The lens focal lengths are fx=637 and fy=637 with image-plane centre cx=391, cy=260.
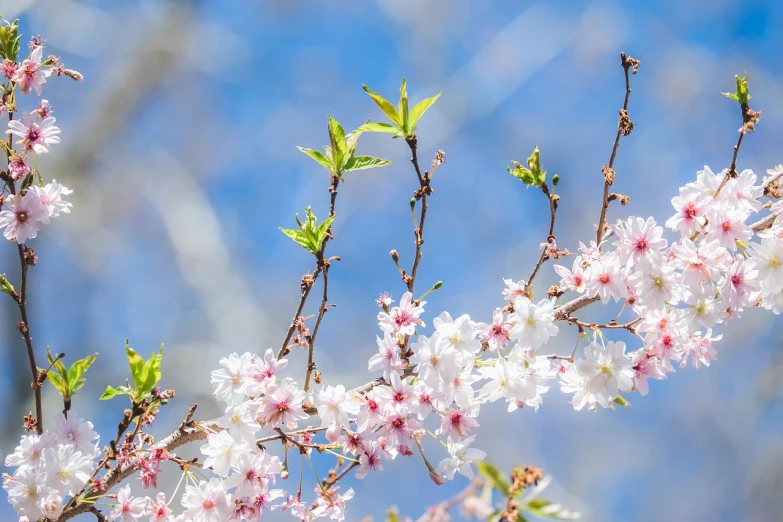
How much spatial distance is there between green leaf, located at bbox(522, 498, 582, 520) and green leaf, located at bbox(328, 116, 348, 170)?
0.77 meters

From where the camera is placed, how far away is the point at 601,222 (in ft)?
4.15

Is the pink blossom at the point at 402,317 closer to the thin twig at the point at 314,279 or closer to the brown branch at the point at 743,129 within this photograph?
the thin twig at the point at 314,279

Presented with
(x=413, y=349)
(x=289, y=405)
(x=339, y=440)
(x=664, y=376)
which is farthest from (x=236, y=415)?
(x=664, y=376)

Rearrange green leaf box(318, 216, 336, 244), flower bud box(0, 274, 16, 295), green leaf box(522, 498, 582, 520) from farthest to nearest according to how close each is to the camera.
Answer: flower bud box(0, 274, 16, 295)
green leaf box(318, 216, 336, 244)
green leaf box(522, 498, 582, 520)

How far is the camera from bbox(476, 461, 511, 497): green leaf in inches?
28.7

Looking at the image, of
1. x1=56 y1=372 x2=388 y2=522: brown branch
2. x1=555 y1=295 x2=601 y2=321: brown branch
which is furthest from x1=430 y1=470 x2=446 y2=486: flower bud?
x1=555 y1=295 x2=601 y2=321: brown branch

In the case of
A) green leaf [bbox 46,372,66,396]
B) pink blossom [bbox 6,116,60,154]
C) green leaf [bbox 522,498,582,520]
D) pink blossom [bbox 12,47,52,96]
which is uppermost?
pink blossom [bbox 12,47,52,96]

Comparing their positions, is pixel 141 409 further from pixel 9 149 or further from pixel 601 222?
pixel 601 222

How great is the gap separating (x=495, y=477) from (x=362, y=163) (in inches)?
28.8

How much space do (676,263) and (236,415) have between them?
34.5 inches

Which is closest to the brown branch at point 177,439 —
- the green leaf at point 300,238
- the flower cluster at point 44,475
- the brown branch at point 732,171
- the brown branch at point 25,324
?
the flower cluster at point 44,475

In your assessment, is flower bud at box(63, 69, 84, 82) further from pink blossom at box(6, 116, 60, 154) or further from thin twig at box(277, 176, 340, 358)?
thin twig at box(277, 176, 340, 358)

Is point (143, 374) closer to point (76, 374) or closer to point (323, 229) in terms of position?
point (76, 374)

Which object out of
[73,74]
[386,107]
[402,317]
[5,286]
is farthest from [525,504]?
[73,74]
